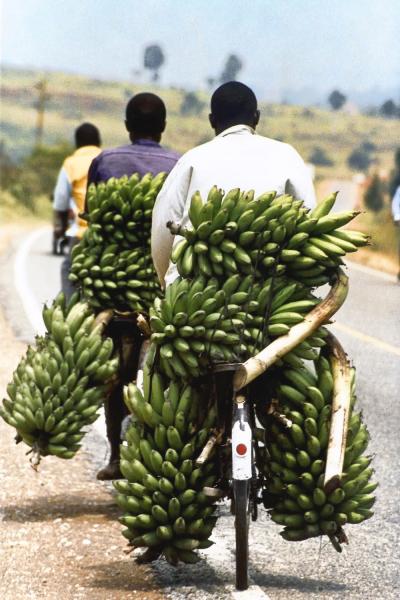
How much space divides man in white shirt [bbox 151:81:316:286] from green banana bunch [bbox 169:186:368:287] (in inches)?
9.5

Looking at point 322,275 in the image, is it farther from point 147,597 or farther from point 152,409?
point 147,597

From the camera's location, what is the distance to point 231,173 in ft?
20.2

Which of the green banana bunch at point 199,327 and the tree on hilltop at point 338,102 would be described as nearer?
the green banana bunch at point 199,327

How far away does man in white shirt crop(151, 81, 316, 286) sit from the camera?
20.2ft

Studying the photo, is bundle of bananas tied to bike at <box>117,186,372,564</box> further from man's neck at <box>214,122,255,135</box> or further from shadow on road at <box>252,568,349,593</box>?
man's neck at <box>214,122,255,135</box>

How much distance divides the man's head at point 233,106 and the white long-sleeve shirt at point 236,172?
0.16m

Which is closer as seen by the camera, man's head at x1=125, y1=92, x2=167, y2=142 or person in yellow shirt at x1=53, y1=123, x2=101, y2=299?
man's head at x1=125, y1=92, x2=167, y2=142

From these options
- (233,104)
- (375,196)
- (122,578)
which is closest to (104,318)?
(233,104)

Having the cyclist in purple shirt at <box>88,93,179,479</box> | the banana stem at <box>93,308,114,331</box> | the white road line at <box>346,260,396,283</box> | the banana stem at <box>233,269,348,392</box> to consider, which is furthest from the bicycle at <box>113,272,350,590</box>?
the white road line at <box>346,260,396,283</box>

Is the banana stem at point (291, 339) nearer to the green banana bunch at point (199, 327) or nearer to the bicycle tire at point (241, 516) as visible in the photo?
the green banana bunch at point (199, 327)

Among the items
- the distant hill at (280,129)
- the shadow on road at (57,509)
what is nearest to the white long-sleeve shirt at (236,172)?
the shadow on road at (57,509)

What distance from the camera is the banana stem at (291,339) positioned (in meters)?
5.75

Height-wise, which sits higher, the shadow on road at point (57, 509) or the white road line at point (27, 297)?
the shadow on road at point (57, 509)

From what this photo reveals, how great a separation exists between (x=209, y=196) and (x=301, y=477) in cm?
120
